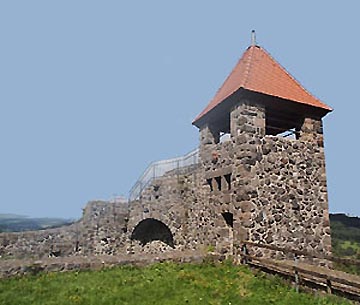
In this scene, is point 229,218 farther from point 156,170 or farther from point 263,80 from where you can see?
point 156,170

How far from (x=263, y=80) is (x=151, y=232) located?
11.1 metres

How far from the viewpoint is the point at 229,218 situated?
12.4 metres

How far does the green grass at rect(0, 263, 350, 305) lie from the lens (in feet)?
24.1

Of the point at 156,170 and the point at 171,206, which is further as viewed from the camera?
the point at 156,170

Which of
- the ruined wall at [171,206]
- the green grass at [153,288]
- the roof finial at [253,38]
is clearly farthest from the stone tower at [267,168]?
the ruined wall at [171,206]

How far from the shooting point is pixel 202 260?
1084 centimetres

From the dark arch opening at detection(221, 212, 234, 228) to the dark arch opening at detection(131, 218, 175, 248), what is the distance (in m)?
6.13

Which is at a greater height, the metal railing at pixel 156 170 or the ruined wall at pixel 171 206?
the metal railing at pixel 156 170

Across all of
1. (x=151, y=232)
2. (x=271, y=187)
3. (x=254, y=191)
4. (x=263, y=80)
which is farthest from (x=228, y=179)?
(x=151, y=232)

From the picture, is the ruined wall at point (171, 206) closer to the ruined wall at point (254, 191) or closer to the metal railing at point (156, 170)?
the ruined wall at point (254, 191)

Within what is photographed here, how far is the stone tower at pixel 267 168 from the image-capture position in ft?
36.3

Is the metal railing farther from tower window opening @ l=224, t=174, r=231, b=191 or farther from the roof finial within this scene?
the roof finial

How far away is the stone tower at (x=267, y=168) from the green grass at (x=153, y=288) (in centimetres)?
208

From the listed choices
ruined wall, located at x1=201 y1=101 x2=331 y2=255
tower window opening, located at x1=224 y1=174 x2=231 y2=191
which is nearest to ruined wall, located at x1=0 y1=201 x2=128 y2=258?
ruined wall, located at x1=201 y1=101 x2=331 y2=255
